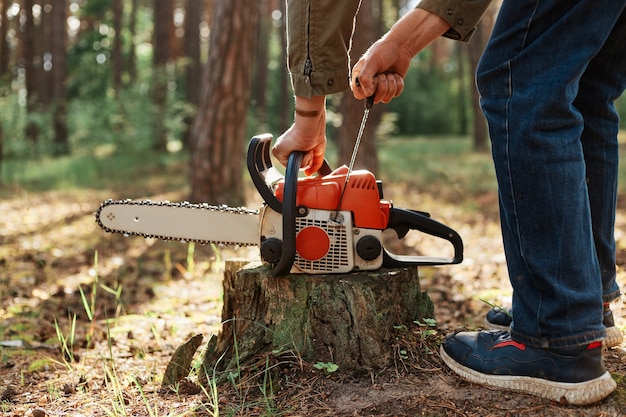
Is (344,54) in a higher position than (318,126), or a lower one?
higher

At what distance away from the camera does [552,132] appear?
164 cm

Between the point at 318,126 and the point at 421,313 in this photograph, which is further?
the point at 421,313

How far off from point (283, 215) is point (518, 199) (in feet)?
2.49

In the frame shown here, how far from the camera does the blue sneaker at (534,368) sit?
1.74 m

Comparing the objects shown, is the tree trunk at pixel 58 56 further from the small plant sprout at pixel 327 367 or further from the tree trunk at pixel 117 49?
the small plant sprout at pixel 327 367

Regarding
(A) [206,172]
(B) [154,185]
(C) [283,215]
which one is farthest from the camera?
(B) [154,185]

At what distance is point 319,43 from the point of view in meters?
1.82

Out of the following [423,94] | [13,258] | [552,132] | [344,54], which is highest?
[423,94]

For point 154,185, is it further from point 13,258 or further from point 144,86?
point 144,86

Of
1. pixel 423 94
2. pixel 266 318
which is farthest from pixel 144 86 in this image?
pixel 423 94

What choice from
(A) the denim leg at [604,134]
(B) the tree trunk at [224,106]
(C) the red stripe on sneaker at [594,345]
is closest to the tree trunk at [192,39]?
(B) the tree trunk at [224,106]

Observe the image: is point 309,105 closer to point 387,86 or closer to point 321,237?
point 387,86

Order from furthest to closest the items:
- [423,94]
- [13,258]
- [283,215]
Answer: [423,94] < [13,258] < [283,215]

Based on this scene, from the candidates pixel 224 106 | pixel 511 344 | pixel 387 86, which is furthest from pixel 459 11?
pixel 224 106
